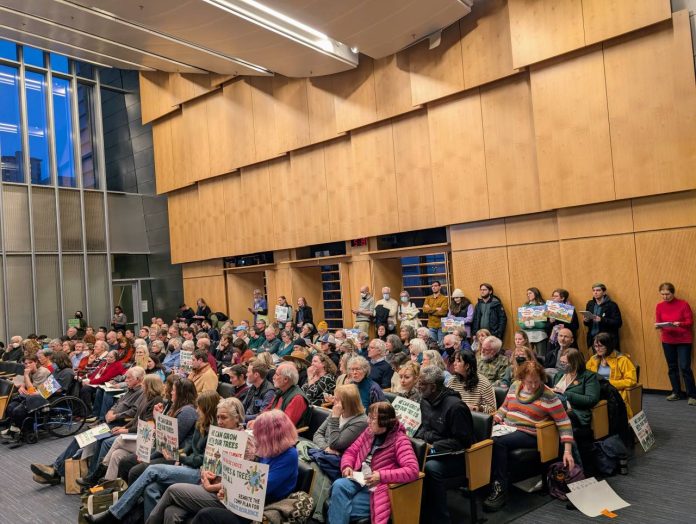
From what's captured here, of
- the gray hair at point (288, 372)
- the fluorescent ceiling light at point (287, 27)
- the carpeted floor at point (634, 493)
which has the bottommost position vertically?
the carpeted floor at point (634, 493)

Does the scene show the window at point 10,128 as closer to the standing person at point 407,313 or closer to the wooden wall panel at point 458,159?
the standing person at point 407,313

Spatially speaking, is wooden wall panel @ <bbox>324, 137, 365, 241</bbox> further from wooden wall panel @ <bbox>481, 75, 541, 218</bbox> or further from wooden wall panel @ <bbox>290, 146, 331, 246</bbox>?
wooden wall panel @ <bbox>481, 75, 541, 218</bbox>

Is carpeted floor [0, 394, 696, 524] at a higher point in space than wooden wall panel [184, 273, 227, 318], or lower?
lower

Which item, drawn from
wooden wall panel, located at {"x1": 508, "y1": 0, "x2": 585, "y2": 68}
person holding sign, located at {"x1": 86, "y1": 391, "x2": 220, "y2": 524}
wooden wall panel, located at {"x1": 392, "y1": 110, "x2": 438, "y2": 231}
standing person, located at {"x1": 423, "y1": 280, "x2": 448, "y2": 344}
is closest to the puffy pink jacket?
person holding sign, located at {"x1": 86, "y1": 391, "x2": 220, "y2": 524}

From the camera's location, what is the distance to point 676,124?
7012 millimetres

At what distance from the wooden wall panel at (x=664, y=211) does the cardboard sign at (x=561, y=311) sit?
1.43 meters

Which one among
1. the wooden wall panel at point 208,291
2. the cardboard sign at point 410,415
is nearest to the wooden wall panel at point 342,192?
the wooden wall panel at point 208,291

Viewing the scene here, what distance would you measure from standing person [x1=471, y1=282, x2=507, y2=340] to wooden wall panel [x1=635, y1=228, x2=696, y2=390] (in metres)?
2.10

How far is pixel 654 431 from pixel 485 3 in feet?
22.8

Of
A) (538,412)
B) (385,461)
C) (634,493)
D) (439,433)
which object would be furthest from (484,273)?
(385,461)

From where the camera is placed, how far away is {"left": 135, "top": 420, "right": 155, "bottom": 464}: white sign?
15.2 ft

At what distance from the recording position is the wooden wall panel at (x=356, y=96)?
11.0 meters

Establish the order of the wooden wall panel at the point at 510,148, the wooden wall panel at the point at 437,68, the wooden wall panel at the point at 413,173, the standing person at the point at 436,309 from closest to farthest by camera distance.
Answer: the wooden wall panel at the point at 510,148 < the wooden wall panel at the point at 437,68 < the standing person at the point at 436,309 < the wooden wall panel at the point at 413,173

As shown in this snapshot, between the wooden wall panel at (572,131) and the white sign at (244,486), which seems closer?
the white sign at (244,486)
